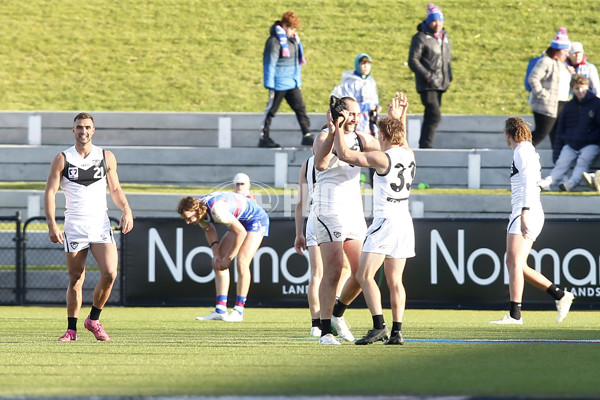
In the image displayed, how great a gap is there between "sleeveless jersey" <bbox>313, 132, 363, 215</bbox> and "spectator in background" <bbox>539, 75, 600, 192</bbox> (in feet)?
27.9

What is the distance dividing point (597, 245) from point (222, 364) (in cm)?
904

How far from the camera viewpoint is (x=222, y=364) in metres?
8.74

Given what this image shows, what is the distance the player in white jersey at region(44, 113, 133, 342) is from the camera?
35.9 ft

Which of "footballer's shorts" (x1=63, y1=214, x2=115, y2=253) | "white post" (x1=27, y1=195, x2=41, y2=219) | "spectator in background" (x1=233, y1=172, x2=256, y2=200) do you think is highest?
"spectator in background" (x1=233, y1=172, x2=256, y2=200)

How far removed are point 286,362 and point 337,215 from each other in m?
1.81

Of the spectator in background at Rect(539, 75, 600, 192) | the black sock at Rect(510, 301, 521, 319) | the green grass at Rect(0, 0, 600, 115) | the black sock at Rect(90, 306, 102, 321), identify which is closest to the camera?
the black sock at Rect(90, 306, 102, 321)

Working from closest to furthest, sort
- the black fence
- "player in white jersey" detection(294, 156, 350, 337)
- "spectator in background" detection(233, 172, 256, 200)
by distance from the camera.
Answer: "player in white jersey" detection(294, 156, 350, 337)
"spectator in background" detection(233, 172, 256, 200)
the black fence

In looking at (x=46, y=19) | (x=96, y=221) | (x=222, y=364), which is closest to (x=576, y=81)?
(x=96, y=221)

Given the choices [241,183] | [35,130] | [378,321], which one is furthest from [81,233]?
[35,130]

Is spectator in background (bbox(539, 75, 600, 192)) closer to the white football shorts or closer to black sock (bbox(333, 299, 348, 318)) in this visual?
the white football shorts

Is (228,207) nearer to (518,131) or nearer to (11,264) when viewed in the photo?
(518,131)

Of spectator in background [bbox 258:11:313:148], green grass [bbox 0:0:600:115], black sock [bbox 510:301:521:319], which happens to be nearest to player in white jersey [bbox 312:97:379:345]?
black sock [bbox 510:301:521:319]

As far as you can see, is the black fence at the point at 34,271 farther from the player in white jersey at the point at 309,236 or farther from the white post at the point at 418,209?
the player in white jersey at the point at 309,236

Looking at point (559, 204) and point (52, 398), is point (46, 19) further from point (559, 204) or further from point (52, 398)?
point (52, 398)
